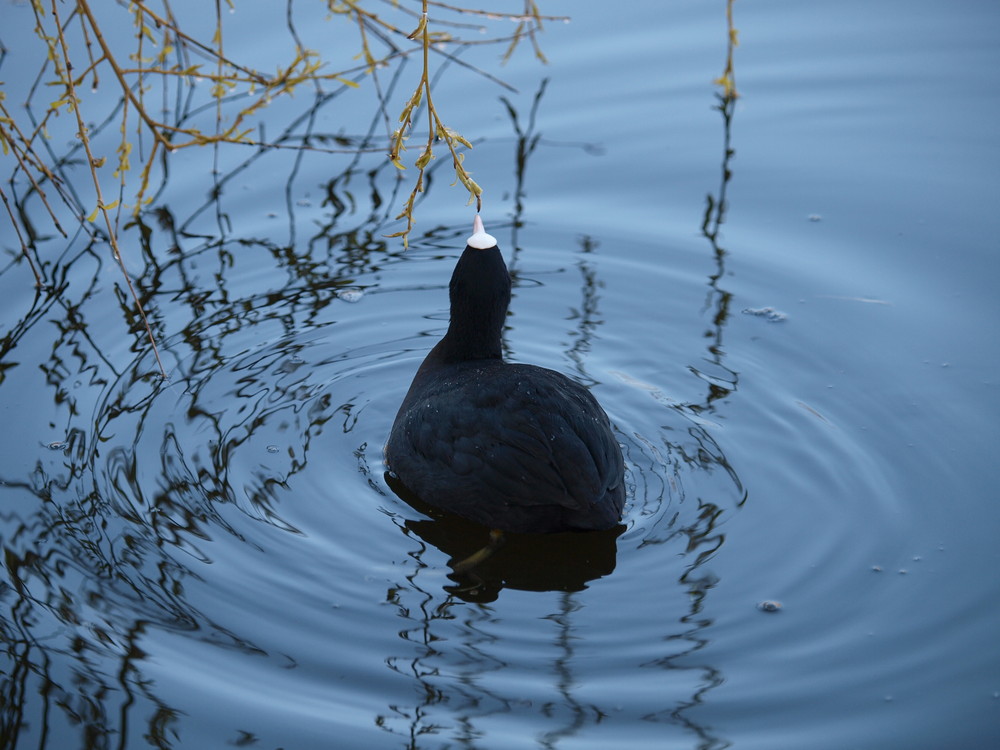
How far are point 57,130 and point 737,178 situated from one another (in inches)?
139

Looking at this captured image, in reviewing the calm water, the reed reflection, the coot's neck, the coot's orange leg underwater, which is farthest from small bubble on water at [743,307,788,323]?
the reed reflection

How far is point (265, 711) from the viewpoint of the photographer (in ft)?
10.4

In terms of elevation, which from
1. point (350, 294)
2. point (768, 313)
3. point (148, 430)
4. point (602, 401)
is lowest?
point (148, 430)

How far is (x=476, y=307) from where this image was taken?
4297 mm

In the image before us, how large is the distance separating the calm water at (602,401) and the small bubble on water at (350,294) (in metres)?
0.02

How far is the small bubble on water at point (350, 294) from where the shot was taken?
17.3 feet

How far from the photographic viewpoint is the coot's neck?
13.8 feet

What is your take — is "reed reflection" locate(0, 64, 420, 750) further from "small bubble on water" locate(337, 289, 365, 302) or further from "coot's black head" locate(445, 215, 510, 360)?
"coot's black head" locate(445, 215, 510, 360)

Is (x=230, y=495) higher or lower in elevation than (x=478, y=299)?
lower

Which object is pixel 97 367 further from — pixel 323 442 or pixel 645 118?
pixel 645 118

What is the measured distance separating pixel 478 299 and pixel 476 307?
0.04m

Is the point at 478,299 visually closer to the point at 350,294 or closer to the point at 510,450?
the point at 510,450

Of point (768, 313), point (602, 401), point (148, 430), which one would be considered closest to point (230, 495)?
point (148, 430)

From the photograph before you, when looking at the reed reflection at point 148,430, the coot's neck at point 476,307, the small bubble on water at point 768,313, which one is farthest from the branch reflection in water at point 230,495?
the coot's neck at point 476,307
